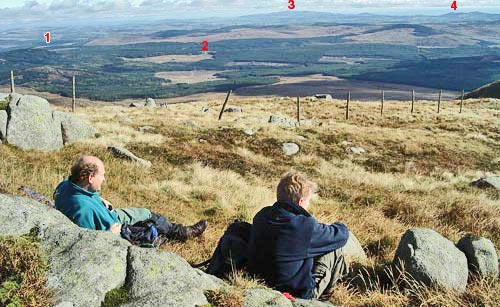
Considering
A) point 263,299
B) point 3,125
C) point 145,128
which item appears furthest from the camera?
point 145,128

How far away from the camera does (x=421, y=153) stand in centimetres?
2372

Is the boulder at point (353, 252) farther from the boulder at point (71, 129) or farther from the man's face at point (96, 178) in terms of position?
the boulder at point (71, 129)

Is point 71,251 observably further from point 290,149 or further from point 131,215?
point 290,149

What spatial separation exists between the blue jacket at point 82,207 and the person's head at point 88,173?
8cm

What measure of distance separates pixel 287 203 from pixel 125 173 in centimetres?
795

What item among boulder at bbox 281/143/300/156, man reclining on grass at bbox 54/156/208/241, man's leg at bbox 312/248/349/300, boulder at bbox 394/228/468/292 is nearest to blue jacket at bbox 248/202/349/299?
man's leg at bbox 312/248/349/300

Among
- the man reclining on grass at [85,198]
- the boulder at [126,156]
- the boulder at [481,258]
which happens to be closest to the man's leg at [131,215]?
the man reclining on grass at [85,198]

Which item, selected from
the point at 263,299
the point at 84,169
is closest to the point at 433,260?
the point at 263,299

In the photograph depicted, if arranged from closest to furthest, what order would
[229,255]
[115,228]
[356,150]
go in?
[229,255] < [115,228] < [356,150]

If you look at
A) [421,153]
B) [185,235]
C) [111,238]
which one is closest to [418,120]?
[421,153]

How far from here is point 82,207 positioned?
572 cm

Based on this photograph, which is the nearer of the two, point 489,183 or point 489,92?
point 489,183

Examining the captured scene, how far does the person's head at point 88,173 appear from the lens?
5.80 metres

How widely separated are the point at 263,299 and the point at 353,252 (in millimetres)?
3289
